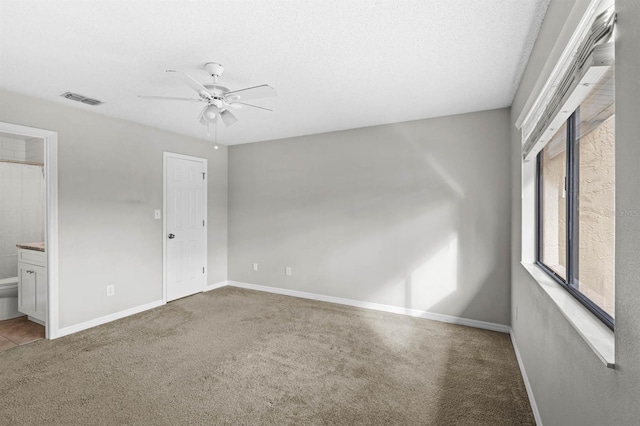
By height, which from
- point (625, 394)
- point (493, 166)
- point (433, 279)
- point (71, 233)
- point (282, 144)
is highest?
point (282, 144)

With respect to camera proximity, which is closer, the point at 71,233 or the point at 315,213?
the point at 71,233

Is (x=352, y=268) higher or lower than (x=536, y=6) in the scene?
lower

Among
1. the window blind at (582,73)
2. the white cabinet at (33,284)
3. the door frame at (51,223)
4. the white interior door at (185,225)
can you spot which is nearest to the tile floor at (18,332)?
the white cabinet at (33,284)

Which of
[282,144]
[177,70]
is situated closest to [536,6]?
[177,70]

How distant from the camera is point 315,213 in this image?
455cm

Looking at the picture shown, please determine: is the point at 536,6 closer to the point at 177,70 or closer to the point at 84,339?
the point at 177,70

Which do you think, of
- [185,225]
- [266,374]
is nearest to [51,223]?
[185,225]

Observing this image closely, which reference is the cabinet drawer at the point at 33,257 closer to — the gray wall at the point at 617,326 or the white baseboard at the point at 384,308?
the white baseboard at the point at 384,308

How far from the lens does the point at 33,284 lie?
3.51 meters

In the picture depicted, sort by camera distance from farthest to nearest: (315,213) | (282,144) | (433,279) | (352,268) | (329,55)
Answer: (282,144) < (315,213) < (352,268) < (433,279) < (329,55)

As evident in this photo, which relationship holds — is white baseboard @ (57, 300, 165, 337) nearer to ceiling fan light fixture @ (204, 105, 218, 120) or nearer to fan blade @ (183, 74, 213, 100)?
ceiling fan light fixture @ (204, 105, 218, 120)

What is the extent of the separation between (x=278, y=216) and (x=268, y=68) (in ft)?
8.88

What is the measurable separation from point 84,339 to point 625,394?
4.05m

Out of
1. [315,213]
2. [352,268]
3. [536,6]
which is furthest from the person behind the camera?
[315,213]
